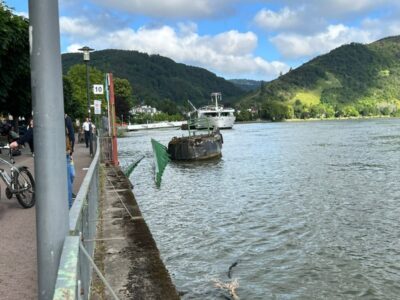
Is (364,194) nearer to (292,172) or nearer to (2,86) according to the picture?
(292,172)

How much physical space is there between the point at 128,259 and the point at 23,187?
13.3 ft

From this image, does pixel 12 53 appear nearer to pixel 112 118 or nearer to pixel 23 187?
pixel 112 118

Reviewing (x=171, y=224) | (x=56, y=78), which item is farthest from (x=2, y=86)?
(x=56, y=78)

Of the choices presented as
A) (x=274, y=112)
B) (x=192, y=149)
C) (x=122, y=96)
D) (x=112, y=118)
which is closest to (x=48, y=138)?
(x=112, y=118)

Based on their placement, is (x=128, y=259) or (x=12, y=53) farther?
(x=12, y=53)

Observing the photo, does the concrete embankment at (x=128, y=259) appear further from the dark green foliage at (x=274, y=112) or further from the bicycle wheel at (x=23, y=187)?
the dark green foliage at (x=274, y=112)

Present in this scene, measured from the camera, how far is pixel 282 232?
1309cm

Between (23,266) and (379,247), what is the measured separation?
8.24 meters

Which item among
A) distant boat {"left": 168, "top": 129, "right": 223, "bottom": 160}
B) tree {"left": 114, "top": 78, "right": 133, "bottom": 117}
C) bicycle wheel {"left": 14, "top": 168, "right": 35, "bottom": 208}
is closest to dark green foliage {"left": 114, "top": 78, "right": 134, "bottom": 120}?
tree {"left": 114, "top": 78, "right": 133, "bottom": 117}

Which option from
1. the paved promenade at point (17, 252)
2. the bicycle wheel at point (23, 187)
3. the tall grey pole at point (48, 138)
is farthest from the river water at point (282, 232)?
the tall grey pole at point (48, 138)

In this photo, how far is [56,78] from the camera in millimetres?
3287

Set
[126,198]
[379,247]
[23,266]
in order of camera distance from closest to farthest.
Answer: [23,266]
[379,247]
[126,198]

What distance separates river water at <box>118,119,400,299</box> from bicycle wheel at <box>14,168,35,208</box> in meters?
3.17

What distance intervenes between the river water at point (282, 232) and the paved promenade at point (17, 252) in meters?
2.94
